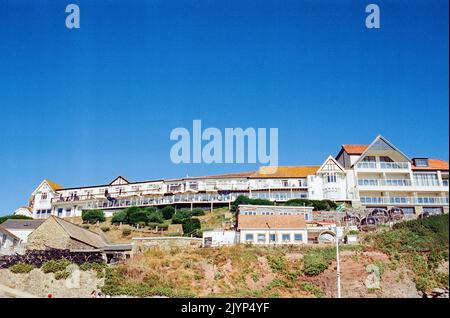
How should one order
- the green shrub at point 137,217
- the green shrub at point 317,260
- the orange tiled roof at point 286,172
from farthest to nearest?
1. the orange tiled roof at point 286,172
2. the green shrub at point 137,217
3. the green shrub at point 317,260

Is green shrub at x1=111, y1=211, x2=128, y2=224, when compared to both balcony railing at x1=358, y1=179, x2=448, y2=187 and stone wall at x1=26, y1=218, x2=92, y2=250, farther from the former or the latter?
balcony railing at x1=358, y1=179, x2=448, y2=187

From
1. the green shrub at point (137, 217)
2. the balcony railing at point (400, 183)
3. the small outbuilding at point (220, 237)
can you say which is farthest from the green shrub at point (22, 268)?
the balcony railing at point (400, 183)

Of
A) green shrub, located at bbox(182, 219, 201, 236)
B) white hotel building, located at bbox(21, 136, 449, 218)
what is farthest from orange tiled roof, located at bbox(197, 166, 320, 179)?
green shrub, located at bbox(182, 219, 201, 236)

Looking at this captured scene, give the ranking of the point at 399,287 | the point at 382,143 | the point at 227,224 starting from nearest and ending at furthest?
the point at 399,287 < the point at 227,224 < the point at 382,143

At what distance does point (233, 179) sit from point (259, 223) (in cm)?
2160

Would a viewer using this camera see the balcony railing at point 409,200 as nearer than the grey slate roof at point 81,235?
No

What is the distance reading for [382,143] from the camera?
4919cm

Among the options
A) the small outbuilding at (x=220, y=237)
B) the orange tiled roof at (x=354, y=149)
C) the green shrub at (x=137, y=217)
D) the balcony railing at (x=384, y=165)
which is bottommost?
the small outbuilding at (x=220, y=237)

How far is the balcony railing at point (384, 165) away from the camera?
48.3 m

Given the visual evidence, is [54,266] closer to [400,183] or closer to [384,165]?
[384,165]

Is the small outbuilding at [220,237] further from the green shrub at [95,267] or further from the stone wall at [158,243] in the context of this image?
the green shrub at [95,267]

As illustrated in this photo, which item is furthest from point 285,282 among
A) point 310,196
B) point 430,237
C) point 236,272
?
point 310,196

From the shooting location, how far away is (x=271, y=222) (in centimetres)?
3306
